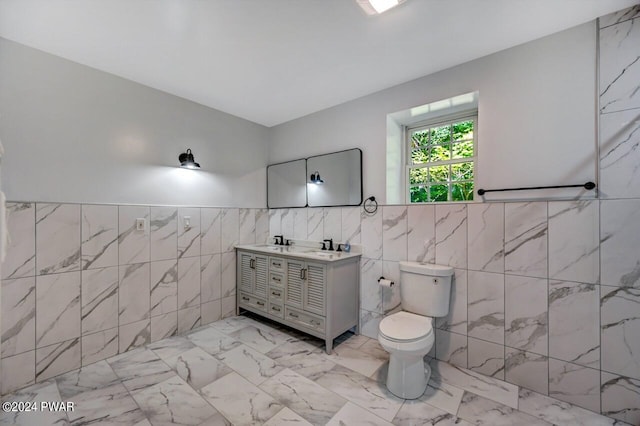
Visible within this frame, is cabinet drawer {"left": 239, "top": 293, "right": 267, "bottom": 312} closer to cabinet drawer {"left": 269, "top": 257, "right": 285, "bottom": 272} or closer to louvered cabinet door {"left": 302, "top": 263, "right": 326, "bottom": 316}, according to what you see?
cabinet drawer {"left": 269, "top": 257, "right": 285, "bottom": 272}

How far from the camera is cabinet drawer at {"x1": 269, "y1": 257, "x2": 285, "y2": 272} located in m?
2.70

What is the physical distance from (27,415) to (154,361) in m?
0.71

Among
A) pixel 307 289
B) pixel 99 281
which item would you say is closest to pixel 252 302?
pixel 307 289

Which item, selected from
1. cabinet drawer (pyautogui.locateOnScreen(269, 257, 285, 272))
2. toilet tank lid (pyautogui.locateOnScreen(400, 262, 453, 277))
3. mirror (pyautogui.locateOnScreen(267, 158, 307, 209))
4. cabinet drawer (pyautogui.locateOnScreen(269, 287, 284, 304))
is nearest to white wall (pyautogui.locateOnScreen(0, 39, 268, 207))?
mirror (pyautogui.locateOnScreen(267, 158, 307, 209))

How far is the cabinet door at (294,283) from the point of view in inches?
100

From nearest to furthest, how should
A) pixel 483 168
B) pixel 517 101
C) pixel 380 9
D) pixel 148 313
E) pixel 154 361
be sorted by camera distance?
1. pixel 380 9
2. pixel 517 101
3. pixel 483 168
4. pixel 154 361
5. pixel 148 313

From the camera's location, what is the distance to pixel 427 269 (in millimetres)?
2100

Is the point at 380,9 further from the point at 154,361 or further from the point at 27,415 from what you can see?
the point at 27,415

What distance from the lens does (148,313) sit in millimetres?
2459

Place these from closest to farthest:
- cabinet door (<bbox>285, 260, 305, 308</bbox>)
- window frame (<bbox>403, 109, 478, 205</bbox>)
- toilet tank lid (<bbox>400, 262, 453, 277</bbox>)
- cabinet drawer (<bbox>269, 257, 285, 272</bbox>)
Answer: toilet tank lid (<bbox>400, 262, 453, 277</bbox>)
window frame (<bbox>403, 109, 478, 205</bbox>)
cabinet door (<bbox>285, 260, 305, 308</bbox>)
cabinet drawer (<bbox>269, 257, 285, 272</bbox>)

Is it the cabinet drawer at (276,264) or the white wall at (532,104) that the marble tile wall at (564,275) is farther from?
the cabinet drawer at (276,264)

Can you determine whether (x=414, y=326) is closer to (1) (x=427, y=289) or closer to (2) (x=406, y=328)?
(2) (x=406, y=328)

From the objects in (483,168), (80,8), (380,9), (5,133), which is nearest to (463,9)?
(380,9)

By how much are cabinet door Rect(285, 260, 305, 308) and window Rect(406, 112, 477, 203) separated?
1316mm
